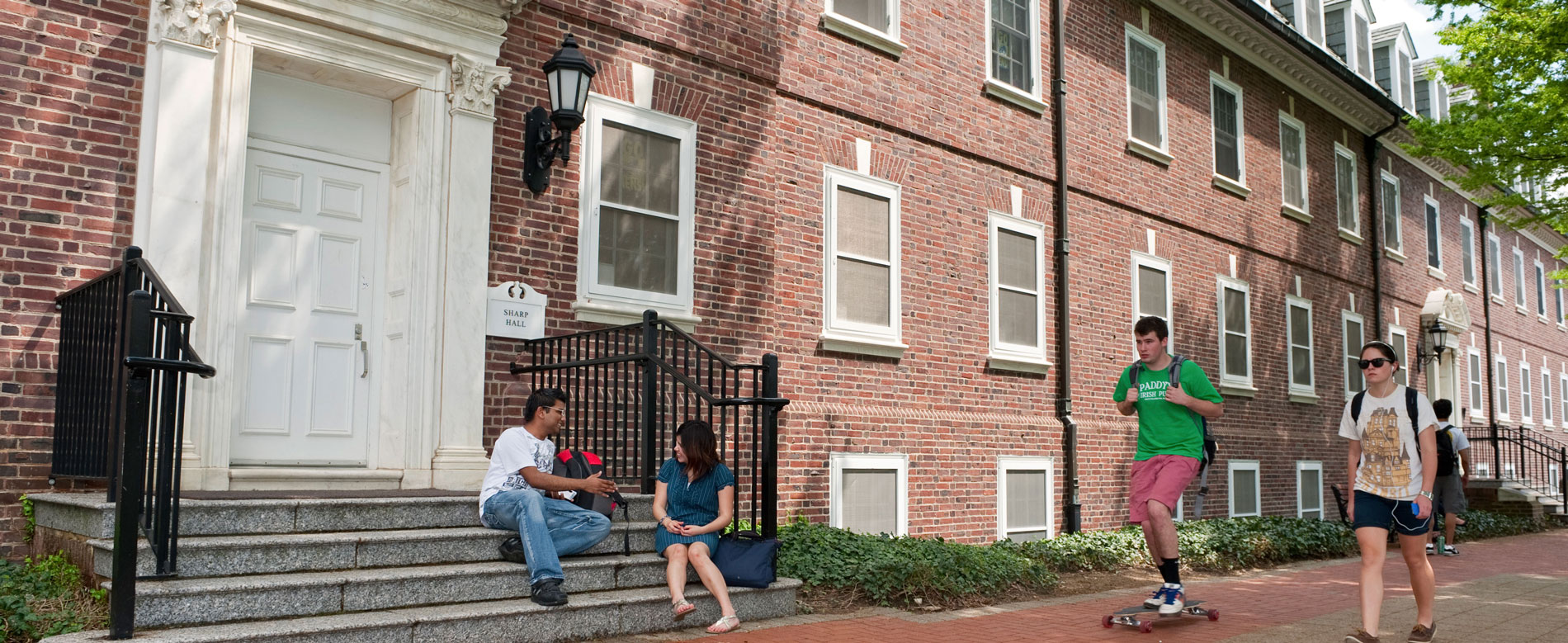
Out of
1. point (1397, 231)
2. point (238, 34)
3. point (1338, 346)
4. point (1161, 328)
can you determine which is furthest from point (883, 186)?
point (1397, 231)

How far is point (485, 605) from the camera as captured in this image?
6.10 meters

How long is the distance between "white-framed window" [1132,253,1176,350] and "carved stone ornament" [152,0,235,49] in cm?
1101

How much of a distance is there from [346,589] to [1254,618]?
5.71 metres

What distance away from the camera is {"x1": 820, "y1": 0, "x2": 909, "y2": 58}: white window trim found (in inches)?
437

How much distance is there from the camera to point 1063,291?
13.4 metres

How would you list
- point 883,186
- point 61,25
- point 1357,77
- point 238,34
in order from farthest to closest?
point 1357,77 < point 883,186 < point 238,34 < point 61,25

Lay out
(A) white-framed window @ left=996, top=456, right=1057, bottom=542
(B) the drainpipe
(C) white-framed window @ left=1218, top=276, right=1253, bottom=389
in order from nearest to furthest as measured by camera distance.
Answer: (A) white-framed window @ left=996, top=456, right=1057, bottom=542
(C) white-framed window @ left=1218, top=276, right=1253, bottom=389
(B) the drainpipe

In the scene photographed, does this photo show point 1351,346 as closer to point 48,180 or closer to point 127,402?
point 48,180

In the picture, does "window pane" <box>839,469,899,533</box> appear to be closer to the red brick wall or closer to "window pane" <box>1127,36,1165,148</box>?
the red brick wall

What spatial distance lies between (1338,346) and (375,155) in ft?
56.0

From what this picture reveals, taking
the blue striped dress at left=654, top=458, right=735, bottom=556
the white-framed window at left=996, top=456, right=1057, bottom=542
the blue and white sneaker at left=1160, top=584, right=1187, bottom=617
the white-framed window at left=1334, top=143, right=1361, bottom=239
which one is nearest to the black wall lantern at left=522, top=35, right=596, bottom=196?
the blue striped dress at left=654, top=458, right=735, bottom=556

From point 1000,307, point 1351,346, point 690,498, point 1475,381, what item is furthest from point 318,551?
point 1475,381

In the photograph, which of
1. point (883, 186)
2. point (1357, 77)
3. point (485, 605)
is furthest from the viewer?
point (1357, 77)

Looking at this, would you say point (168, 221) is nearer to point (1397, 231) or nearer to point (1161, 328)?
point (1161, 328)
